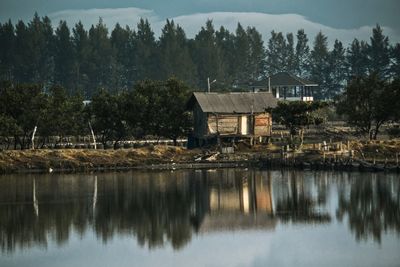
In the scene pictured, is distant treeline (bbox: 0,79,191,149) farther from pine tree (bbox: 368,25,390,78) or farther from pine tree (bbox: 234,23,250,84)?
pine tree (bbox: 234,23,250,84)

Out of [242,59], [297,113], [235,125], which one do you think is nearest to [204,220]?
[297,113]

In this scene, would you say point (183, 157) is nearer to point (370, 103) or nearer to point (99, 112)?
point (99, 112)

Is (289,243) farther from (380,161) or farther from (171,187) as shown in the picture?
(380,161)

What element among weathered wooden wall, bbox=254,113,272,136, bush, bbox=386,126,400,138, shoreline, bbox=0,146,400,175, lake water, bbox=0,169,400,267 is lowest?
lake water, bbox=0,169,400,267

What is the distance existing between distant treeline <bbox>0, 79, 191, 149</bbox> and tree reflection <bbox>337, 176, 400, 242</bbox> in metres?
23.6

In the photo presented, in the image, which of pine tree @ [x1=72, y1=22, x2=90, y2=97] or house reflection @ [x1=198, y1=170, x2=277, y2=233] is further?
pine tree @ [x1=72, y1=22, x2=90, y2=97]

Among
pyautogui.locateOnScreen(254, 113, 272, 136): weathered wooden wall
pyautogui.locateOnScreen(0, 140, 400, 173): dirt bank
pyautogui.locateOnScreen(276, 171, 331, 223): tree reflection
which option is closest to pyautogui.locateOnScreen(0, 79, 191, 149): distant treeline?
pyautogui.locateOnScreen(0, 140, 400, 173): dirt bank

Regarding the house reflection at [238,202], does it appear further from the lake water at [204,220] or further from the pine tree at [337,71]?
the pine tree at [337,71]

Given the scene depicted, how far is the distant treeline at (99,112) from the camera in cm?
7156

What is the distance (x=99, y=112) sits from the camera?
2928 inches

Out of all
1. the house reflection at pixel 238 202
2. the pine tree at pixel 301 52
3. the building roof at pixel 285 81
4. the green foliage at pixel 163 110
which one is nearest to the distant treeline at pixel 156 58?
the pine tree at pixel 301 52

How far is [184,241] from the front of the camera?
3666 cm

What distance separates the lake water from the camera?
33500 mm

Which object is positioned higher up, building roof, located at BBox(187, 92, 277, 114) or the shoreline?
building roof, located at BBox(187, 92, 277, 114)
